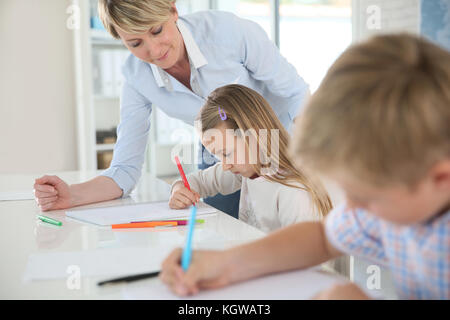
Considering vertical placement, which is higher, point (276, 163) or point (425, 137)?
point (425, 137)

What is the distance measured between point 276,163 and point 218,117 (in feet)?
0.68

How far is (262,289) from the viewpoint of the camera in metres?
0.71

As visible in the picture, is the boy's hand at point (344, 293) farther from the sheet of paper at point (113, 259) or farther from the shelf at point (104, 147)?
the shelf at point (104, 147)

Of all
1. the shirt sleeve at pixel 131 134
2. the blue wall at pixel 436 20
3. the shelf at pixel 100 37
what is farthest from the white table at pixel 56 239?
the shelf at pixel 100 37

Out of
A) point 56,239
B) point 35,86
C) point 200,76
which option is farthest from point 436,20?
point 35,86

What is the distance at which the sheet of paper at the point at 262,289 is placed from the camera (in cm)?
69

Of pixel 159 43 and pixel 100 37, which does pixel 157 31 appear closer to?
pixel 159 43

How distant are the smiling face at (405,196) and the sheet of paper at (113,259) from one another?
37cm

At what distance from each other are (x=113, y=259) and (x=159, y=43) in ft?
2.48

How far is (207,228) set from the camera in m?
1.11

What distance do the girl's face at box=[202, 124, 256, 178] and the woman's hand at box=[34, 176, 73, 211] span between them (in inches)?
16.3

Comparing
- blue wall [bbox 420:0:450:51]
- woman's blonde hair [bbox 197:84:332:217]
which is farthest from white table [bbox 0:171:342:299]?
blue wall [bbox 420:0:450:51]
